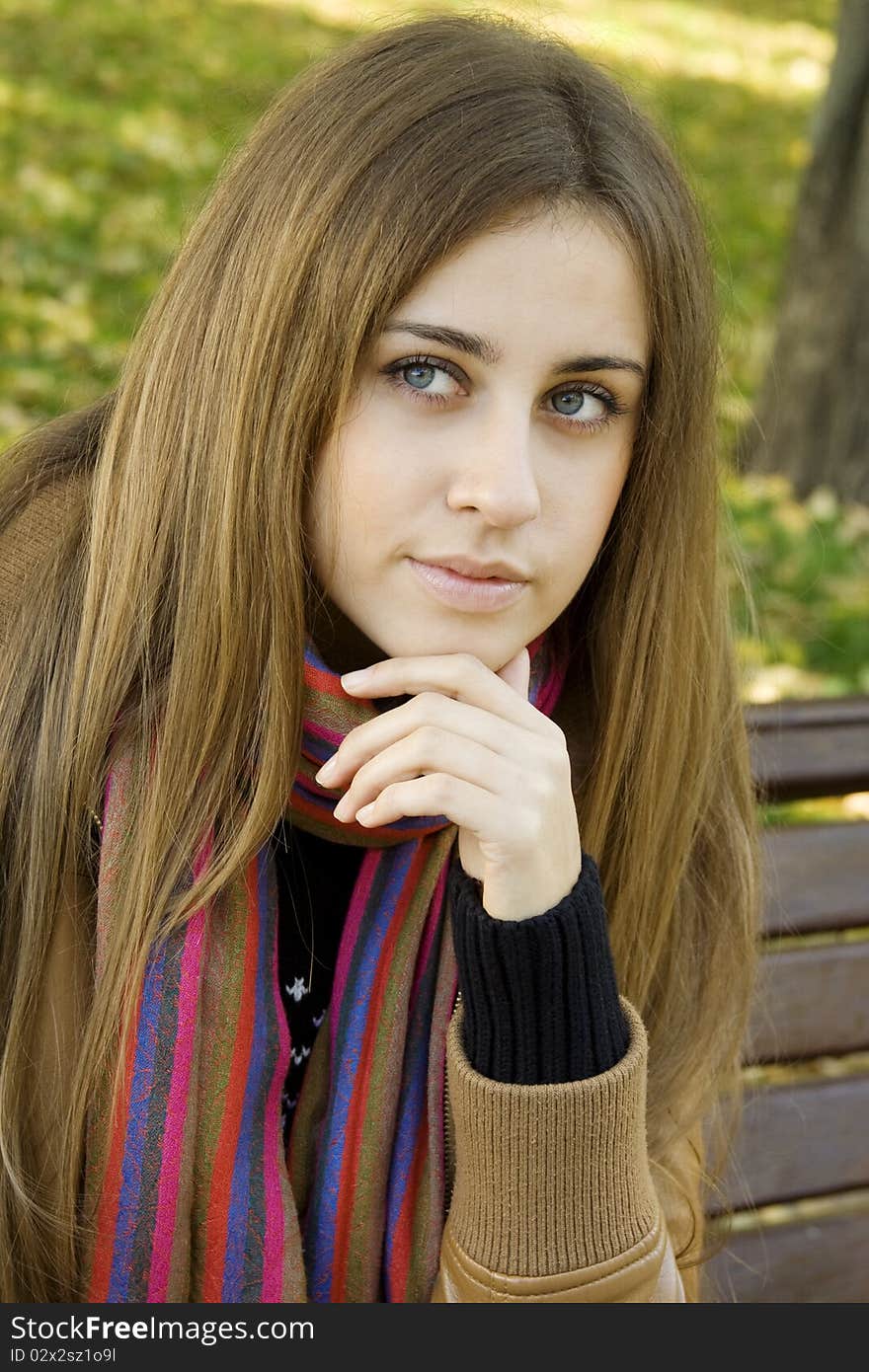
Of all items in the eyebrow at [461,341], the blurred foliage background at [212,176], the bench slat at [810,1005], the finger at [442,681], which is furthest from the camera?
the blurred foliage background at [212,176]

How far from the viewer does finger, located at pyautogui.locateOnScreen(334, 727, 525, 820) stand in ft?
5.64

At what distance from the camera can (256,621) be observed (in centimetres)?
178

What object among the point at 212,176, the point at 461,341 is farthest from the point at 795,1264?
the point at 212,176

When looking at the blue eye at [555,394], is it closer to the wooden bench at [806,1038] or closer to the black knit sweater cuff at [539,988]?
the black knit sweater cuff at [539,988]

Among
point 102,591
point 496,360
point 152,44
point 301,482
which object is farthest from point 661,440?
point 152,44

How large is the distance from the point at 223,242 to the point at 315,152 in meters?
0.15

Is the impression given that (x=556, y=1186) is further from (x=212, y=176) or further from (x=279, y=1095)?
(x=212, y=176)

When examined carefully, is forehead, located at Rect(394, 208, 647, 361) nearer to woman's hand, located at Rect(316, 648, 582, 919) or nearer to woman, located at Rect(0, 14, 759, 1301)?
woman, located at Rect(0, 14, 759, 1301)

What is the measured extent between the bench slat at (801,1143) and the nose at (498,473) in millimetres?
1185

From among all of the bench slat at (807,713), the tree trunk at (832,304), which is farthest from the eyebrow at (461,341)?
the tree trunk at (832,304)

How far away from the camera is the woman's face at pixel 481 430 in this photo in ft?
5.40

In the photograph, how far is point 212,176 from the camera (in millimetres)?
2971

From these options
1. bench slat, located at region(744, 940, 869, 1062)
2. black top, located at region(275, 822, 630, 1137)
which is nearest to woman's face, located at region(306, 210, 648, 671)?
black top, located at region(275, 822, 630, 1137)

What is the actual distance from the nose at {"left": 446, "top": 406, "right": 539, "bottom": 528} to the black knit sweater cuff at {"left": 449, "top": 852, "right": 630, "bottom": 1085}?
45 centimetres
